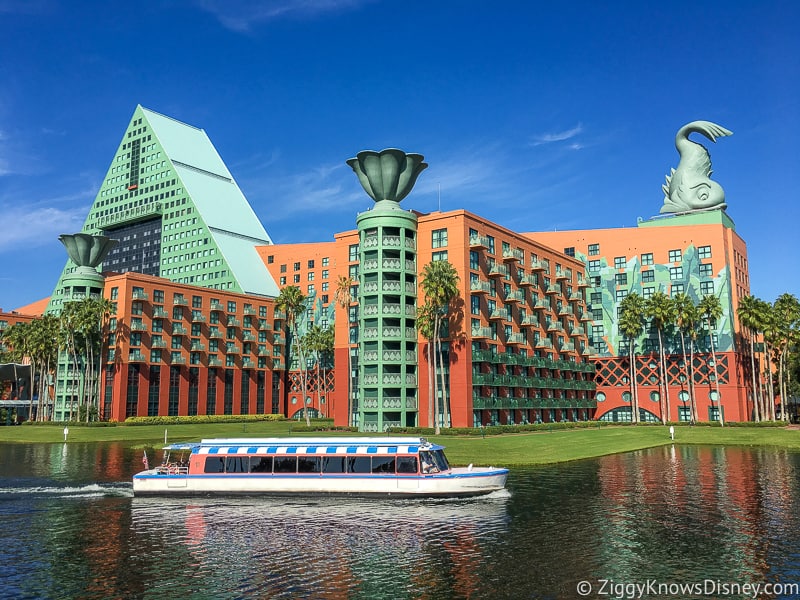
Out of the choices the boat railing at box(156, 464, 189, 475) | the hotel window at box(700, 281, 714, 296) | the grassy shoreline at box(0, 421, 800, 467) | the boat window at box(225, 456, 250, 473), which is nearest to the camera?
the boat window at box(225, 456, 250, 473)

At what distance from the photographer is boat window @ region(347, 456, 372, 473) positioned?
41000 mm

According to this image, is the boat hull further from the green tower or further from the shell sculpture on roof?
the shell sculpture on roof

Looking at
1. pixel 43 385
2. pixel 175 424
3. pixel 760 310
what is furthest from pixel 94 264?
pixel 760 310

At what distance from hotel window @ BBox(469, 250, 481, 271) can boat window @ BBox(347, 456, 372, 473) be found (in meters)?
57.0

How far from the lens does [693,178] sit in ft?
417

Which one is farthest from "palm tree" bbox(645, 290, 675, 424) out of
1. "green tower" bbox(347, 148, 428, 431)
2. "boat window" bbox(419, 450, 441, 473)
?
"boat window" bbox(419, 450, 441, 473)

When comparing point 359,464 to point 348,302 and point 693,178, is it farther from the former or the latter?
point 693,178

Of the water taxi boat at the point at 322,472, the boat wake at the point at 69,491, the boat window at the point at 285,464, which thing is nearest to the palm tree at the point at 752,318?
the water taxi boat at the point at 322,472

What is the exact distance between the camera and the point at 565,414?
118688 mm

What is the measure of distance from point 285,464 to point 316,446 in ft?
7.14

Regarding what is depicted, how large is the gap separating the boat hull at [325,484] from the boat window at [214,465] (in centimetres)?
43

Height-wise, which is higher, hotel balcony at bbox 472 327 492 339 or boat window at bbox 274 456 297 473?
hotel balcony at bbox 472 327 492 339

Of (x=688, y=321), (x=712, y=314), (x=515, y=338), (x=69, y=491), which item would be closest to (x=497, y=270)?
(x=515, y=338)

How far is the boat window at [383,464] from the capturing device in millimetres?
40781
